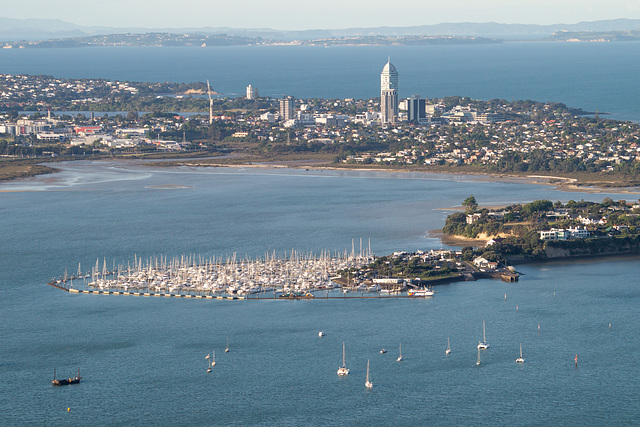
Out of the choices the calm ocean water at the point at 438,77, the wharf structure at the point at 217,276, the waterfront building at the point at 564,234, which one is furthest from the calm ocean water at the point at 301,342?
the calm ocean water at the point at 438,77

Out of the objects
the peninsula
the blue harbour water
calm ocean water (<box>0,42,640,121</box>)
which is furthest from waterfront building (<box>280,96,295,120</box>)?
the blue harbour water

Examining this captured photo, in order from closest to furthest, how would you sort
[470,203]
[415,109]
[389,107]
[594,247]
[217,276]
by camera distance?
[217,276], [594,247], [470,203], [415,109], [389,107]

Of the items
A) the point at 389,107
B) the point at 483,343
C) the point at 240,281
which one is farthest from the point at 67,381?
the point at 389,107

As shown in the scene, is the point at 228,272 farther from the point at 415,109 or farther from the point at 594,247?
the point at 415,109

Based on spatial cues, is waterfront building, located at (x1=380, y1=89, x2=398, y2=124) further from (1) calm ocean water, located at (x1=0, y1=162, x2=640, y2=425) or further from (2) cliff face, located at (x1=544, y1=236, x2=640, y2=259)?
(2) cliff face, located at (x1=544, y1=236, x2=640, y2=259)

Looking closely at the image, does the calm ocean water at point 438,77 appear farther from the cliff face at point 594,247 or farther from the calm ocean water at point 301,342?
the calm ocean water at point 301,342
